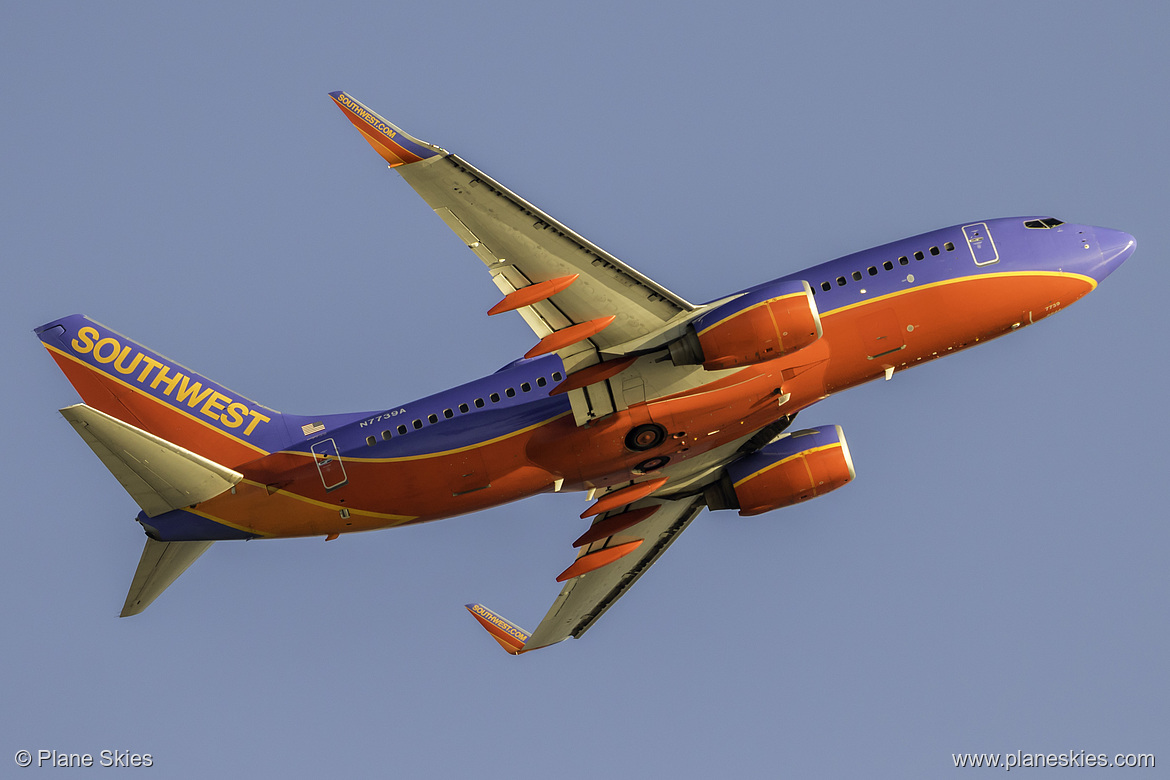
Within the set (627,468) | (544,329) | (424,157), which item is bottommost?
(627,468)

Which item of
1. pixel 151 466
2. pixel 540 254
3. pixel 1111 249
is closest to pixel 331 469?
pixel 151 466

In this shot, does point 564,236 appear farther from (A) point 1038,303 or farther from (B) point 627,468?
(A) point 1038,303

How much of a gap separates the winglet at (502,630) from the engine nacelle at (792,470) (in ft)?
34.3

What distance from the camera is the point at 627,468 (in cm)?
4000

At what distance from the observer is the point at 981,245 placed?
1544 inches

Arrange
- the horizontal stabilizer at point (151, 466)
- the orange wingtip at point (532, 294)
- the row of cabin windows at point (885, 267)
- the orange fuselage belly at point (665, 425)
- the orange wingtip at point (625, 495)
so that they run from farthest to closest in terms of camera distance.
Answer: the orange wingtip at point (625, 495) < the row of cabin windows at point (885, 267) < the orange fuselage belly at point (665, 425) < the horizontal stabilizer at point (151, 466) < the orange wingtip at point (532, 294)

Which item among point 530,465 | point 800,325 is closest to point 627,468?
point 530,465

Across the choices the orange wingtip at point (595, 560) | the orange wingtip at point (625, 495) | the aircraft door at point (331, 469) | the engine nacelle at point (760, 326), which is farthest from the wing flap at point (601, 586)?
the engine nacelle at point (760, 326)

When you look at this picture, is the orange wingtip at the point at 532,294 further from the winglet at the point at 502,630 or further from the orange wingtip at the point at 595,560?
the winglet at the point at 502,630

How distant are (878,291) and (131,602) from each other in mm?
26411

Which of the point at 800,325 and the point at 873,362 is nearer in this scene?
the point at 800,325

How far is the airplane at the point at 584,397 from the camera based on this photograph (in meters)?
36.4

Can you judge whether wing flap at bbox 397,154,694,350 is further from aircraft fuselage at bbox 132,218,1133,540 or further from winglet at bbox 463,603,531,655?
winglet at bbox 463,603,531,655

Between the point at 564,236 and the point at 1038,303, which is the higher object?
the point at 564,236
